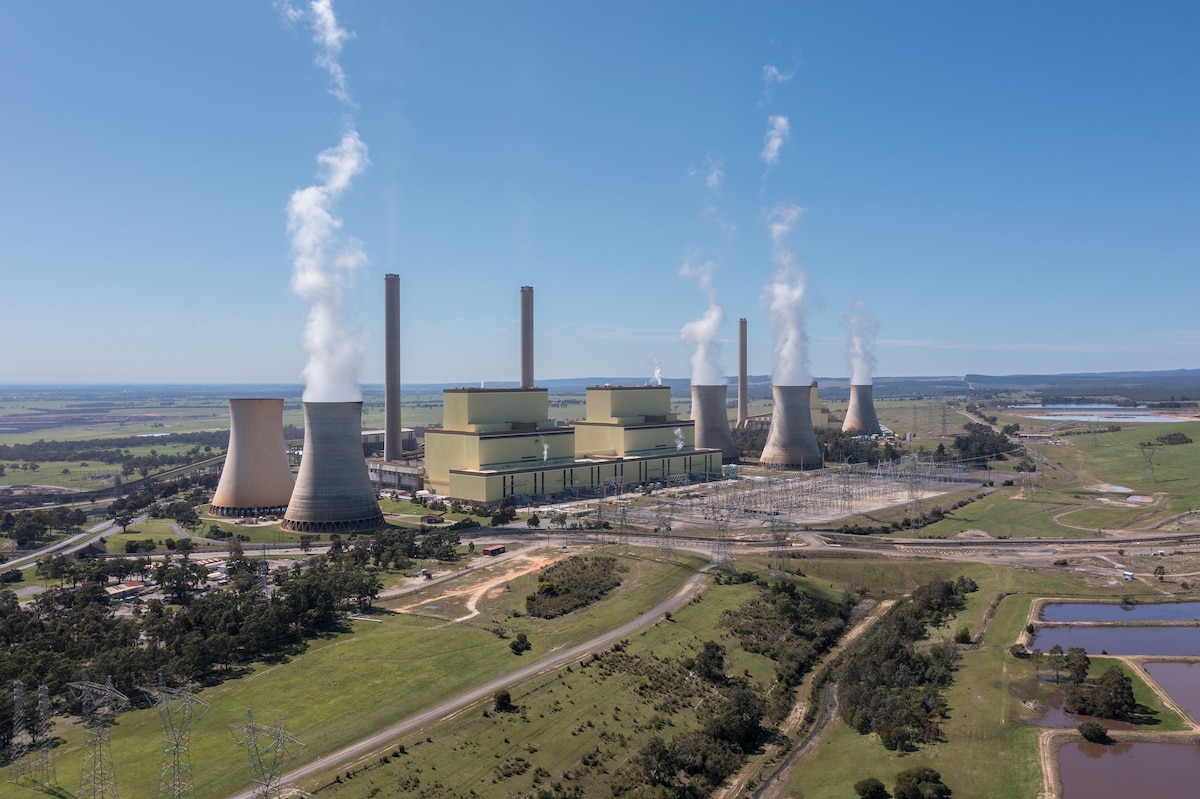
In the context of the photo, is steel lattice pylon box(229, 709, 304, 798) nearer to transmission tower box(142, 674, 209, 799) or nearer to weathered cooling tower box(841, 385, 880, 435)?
transmission tower box(142, 674, 209, 799)

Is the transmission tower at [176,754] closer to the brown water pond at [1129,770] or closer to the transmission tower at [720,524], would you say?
the brown water pond at [1129,770]

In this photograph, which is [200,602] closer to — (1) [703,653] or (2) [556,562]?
(2) [556,562]

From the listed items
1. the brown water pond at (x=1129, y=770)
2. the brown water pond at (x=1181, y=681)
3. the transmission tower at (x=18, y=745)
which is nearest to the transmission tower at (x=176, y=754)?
the transmission tower at (x=18, y=745)

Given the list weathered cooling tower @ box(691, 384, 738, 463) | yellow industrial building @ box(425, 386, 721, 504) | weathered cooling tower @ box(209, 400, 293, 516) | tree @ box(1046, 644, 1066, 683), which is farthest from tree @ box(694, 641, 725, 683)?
weathered cooling tower @ box(691, 384, 738, 463)

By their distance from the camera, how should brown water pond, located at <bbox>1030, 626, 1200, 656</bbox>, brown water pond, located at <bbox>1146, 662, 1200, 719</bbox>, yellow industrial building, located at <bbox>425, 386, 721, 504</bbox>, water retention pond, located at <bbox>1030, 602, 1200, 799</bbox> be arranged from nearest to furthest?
water retention pond, located at <bbox>1030, 602, 1200, 799</bbox> < brown water pond, located at <bbox>1146, 662, 1200, 719</bbox> < brown water pond, located at <bbox>1030, 626, 1200, 656</bbox> < yellow industrial building, located at <bbox>425, 386, 721, 504</bbox>

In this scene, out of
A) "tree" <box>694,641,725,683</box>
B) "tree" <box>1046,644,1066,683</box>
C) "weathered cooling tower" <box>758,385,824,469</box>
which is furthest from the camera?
"weathered cooling tower" <box>758,385,824,469</box>

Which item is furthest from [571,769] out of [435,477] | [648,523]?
[435,477]
